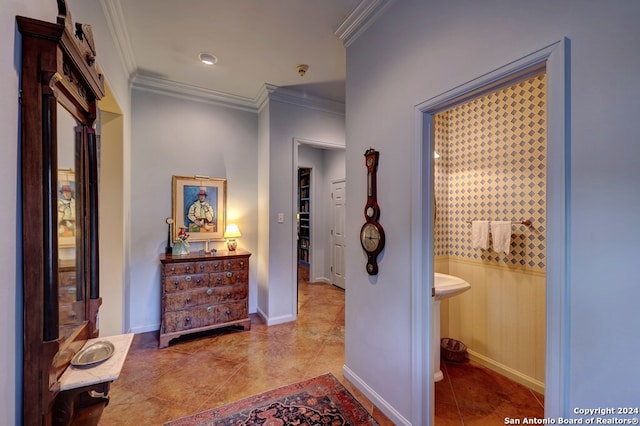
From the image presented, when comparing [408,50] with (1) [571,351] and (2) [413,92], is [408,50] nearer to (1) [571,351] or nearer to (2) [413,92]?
(2) [413,92]

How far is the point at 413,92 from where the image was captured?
1.67 meters

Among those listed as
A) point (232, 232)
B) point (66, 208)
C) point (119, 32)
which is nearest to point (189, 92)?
point (119, 32)

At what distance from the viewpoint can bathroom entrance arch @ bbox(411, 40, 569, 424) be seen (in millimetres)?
1019

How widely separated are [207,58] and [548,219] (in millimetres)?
3033

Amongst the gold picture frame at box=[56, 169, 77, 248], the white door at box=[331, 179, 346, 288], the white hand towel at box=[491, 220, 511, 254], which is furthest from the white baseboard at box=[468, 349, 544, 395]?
the gold picture frame at box=[56, 169, 77, 248]

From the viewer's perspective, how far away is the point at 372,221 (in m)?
1.96

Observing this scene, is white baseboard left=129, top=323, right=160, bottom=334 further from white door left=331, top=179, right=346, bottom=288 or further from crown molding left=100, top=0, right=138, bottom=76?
white door left=331, top=179, right=346, bottom=288

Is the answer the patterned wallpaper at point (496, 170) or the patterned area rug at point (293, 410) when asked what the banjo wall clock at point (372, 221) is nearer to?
the patterned wallpaper at point (496, 170)

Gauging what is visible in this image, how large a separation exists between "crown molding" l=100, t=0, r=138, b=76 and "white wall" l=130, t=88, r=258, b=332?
468 millimetres

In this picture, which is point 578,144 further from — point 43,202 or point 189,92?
point 189,92

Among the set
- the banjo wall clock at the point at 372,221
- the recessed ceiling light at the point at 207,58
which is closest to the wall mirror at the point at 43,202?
the banjo wall clock at the point at 372,221

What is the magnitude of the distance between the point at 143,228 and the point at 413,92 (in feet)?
10.3

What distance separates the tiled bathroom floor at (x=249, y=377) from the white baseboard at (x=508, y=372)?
5cm

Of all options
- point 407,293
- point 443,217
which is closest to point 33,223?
point 407,293
